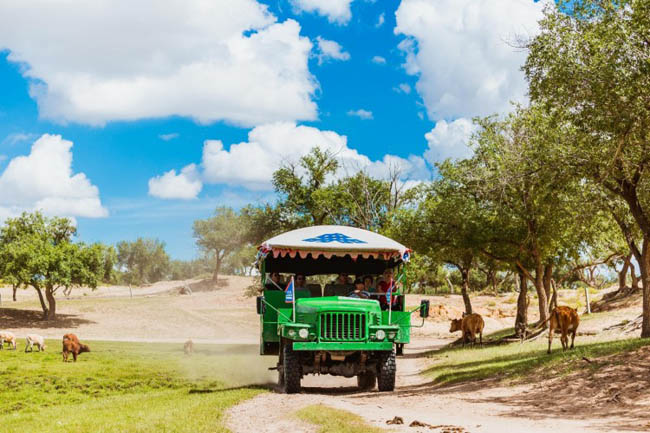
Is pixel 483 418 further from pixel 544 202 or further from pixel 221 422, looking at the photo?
pixel 544 202

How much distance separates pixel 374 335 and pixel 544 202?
1110 cm

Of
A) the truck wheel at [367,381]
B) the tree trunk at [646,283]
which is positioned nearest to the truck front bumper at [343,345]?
the truck wheel at [367,381]

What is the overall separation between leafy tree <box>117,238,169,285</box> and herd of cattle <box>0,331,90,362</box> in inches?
3762

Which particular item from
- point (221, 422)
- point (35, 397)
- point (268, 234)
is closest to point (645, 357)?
point (221, 422)

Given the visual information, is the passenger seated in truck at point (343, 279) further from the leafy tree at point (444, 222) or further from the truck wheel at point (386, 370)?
the leafy tree at point (444, 222)

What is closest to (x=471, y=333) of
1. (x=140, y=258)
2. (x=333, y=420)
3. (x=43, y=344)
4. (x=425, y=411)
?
(x=425, y=411)

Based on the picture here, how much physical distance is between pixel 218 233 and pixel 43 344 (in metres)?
59.7

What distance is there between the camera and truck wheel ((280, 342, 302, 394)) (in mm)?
14531

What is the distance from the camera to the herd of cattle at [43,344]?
29969 mm

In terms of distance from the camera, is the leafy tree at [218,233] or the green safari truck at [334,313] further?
the leafy tree at [218,233]

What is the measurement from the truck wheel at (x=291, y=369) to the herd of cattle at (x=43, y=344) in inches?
719

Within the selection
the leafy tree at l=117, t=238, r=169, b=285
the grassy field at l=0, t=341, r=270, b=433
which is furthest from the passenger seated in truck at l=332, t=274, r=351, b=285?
the leafy tree at l=117, t=238, r=169, b=285

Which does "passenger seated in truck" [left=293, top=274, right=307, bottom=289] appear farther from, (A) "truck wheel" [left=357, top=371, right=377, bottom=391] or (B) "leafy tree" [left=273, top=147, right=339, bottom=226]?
(B) "leafy tree" [left=273, top=147, right=339, bottom=226]

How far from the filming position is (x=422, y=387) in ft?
59.2
